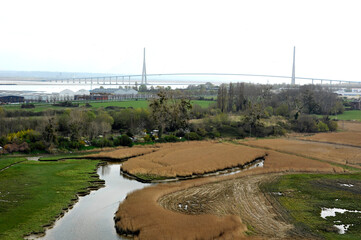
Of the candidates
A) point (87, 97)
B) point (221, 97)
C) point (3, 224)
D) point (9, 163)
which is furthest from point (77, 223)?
point (87, 97)

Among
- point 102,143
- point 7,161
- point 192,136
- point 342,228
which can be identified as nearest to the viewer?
point 342,228

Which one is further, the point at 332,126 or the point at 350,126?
the point at 350,126

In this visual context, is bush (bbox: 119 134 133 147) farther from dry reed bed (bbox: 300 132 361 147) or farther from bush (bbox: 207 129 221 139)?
dry reed bed (bbox: 300 132 361 147)

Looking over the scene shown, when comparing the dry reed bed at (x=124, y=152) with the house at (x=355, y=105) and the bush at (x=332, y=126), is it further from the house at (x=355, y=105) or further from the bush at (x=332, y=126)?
the house at (x=355, y=105)

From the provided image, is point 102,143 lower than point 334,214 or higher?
higher

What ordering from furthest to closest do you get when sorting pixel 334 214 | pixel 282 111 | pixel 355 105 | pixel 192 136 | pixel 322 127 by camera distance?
pixel 355 105
pixel 282 111
pixel 322 127
pixel 192 136
pixel 334 214

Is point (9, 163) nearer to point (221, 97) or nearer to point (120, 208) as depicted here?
point (120, 208)

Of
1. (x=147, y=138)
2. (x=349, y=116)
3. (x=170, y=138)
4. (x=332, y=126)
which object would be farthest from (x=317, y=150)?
(x=349, y=116)

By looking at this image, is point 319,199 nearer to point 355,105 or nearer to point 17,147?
point 17,147
